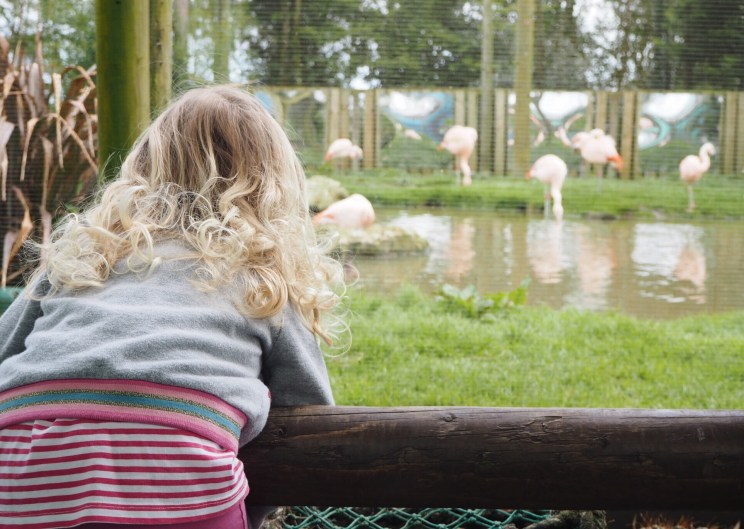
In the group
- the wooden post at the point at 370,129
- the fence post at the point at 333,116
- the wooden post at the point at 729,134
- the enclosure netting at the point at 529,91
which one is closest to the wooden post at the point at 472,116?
the enclosure netting at the point at 529,91

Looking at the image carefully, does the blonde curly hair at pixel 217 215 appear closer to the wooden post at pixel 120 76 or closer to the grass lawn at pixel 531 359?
the wooden post at pixel 120 76

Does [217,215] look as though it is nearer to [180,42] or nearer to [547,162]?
[180,42]

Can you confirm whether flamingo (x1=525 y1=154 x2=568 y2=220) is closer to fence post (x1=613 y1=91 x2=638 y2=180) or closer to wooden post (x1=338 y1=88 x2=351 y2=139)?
fence post (x1=613 y1=91 x2=638 y2=180)

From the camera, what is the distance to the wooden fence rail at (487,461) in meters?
1.20

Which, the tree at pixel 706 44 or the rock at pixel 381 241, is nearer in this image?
the tree at pixel 706 44

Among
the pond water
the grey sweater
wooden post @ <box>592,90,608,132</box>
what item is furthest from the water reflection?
the grey sweater

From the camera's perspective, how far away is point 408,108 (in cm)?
237

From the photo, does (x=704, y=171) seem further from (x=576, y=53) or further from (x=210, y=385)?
(x=210, y=385)

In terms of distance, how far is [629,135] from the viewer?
7.71ft

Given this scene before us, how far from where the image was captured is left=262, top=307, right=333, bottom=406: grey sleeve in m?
1.21

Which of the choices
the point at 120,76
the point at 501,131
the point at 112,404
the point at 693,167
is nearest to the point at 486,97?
the point at 501,131

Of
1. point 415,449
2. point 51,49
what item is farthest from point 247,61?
point 415,449

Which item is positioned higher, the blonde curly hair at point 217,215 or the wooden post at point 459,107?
the wooden post at point 459,107

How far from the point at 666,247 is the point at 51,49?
6.11 feet
